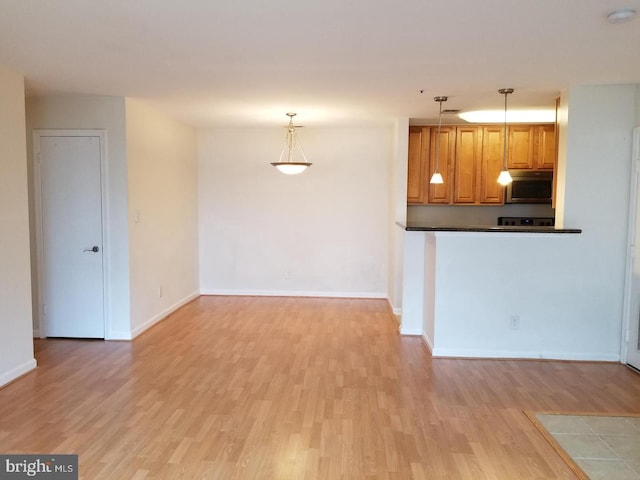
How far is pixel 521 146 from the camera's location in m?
6.21

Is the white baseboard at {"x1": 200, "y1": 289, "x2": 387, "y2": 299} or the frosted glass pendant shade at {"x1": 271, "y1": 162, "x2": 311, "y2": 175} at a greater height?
the frosted glass pendant shade at {"x1": 271, "y1": 162, "x2": 311, "y2": 175}

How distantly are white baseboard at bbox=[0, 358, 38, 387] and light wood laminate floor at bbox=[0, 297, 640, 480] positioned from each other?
0.27 feet

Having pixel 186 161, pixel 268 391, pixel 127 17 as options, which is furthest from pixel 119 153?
pixel 268 391

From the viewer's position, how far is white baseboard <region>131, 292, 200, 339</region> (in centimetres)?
506

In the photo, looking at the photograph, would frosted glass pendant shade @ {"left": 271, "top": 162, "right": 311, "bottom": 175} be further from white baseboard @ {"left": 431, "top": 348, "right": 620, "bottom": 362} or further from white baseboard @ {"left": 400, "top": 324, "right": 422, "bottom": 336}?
white baseboard @ {"left": 431, "top": 348, "right": 620, "bottom": 362}

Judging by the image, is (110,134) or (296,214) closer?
(110,134)

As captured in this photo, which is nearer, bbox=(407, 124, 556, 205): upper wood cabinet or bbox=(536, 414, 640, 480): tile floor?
bbox=(536, 414, 640, 480): tile floor

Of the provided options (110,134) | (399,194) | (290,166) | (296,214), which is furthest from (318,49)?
(296,214)

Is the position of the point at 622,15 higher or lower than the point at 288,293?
higher

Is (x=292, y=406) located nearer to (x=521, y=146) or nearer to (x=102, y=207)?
(x=102, y=207)

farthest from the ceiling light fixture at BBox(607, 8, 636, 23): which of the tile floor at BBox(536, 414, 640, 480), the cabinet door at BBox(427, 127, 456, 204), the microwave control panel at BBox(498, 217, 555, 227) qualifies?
the microwave control panel at BBox(498, 217, 555, 227)

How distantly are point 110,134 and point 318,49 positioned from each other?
102 inches

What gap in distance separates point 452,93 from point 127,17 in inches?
116

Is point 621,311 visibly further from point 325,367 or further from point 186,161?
point 186,161
